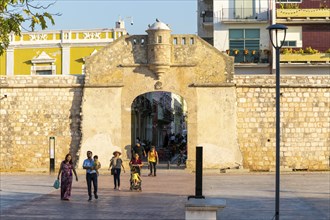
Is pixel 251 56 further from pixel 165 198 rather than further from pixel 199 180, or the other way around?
pixel 199 180

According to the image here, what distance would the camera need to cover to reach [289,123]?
3569 centimetres

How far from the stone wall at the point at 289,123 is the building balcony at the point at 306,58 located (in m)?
7.08

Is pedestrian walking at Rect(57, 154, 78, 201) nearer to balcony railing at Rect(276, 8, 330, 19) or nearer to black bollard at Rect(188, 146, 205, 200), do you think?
black bollard at Rect(188, 146, 205, 200)

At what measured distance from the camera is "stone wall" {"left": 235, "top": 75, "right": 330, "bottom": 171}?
35594mm

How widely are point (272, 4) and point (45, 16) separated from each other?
32398mm

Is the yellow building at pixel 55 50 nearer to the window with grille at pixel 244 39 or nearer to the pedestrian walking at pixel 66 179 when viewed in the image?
the window with grille at pixel 244 39

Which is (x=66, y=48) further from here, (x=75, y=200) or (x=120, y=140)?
(x=75, y=200)

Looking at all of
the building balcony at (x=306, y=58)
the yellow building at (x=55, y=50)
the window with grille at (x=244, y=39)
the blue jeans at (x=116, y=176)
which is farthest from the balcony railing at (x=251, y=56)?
the blue jeans at (x=116, y=176)

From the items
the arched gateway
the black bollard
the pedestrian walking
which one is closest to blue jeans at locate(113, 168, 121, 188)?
the pedestrian walking

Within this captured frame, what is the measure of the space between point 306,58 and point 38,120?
15.4m

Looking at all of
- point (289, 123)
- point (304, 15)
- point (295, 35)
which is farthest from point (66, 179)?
point (304, 15)

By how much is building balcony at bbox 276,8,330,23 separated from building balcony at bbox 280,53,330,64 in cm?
198

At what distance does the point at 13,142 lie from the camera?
119 feet

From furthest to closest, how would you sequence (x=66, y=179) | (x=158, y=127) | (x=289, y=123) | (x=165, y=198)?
1. (x=158, y=127)
2. (x=289, y=123)
3. (x=165, y=198)
4. (x=66, y=179)
